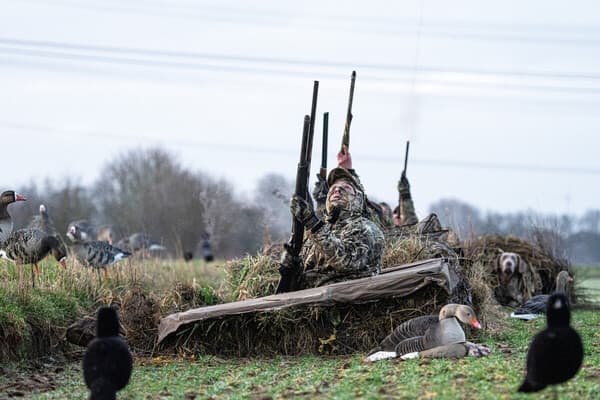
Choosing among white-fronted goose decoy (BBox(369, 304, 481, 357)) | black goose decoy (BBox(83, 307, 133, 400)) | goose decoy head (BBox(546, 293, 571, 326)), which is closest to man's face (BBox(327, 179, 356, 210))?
white-fronted goose decoy (BBox(369, 304, 481, 357))

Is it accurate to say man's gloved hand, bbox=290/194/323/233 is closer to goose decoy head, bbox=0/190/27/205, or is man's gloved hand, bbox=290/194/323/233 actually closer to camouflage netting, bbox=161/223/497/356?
camouflage netting, bbox=161/223/497/356

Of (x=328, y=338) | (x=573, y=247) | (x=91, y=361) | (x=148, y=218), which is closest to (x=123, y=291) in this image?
(x=328, y=338)

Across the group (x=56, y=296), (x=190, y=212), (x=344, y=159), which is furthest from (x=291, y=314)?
(x=190, y=212)

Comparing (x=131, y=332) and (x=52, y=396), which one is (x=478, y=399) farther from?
(x=131, y=332)

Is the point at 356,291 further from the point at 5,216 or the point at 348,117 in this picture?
the point at 5,216

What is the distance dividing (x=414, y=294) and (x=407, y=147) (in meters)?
6.70

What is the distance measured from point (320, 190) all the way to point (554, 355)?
24.4ft

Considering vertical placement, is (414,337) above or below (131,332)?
above

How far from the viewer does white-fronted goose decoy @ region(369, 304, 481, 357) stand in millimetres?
8102

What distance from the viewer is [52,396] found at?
24.8ft

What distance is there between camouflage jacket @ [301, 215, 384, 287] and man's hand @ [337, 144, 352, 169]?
1.38 meters

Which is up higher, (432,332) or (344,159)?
(344,159)

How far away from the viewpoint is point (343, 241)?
9562 millimetres

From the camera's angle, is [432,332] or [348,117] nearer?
[432,332]
